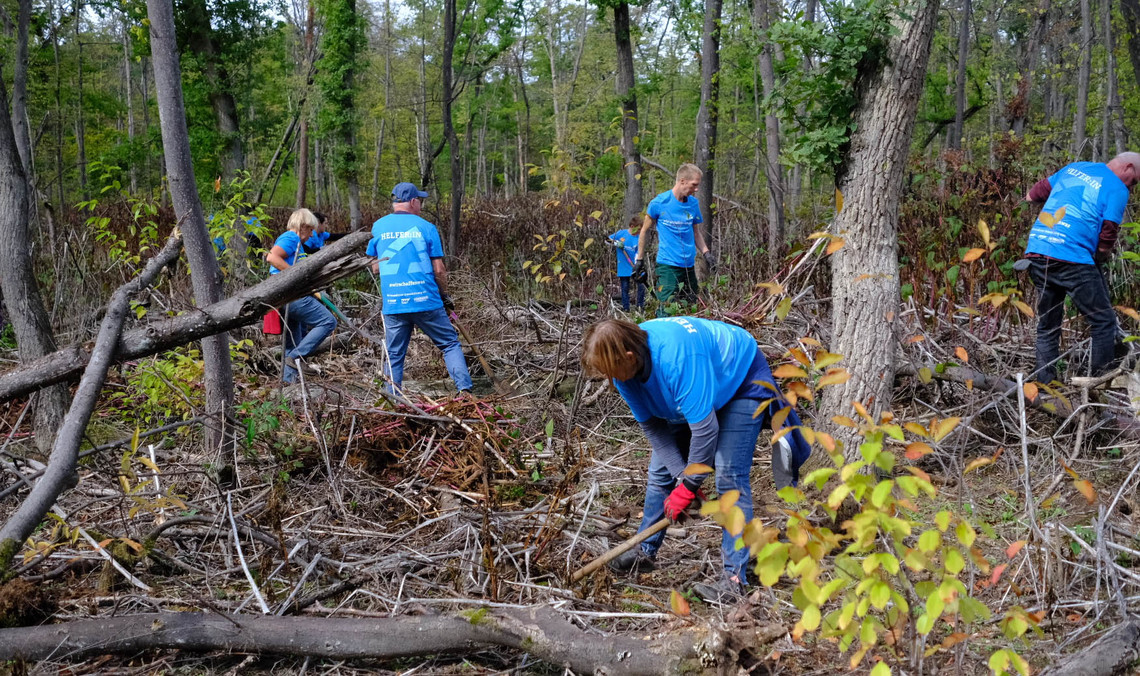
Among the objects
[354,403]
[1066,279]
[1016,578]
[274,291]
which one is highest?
[274,291]

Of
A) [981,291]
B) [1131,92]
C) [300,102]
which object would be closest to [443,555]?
[981,291]

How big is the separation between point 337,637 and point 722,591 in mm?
1504

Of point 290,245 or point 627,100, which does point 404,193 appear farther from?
point 627,100

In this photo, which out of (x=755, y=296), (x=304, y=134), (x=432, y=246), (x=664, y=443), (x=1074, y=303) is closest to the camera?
(x=664, y=443)

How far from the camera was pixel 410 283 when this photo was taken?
5559mm

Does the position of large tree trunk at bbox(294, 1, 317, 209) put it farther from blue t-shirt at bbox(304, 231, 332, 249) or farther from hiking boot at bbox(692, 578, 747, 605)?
hiking boot at bbox(692, 578, 747, 605)

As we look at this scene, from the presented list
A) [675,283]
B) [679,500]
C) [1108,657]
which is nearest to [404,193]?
[675,283]

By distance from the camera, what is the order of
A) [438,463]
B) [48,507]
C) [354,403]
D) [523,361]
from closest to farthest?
[48,507]
[438,463]
[354,403]
[523,361]

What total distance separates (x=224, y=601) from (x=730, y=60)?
391 inches

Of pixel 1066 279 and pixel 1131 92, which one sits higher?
pixel 1131 92

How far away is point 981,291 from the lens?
6.20 meters

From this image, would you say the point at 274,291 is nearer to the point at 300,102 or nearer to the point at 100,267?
the point at 100,267

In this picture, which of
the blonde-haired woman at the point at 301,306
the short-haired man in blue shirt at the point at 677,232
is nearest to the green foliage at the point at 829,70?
the short-haired man in blue shirt at the point at 677,232

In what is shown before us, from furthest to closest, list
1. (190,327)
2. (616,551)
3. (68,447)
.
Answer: (190,327) → (616,551) → (68,447)
